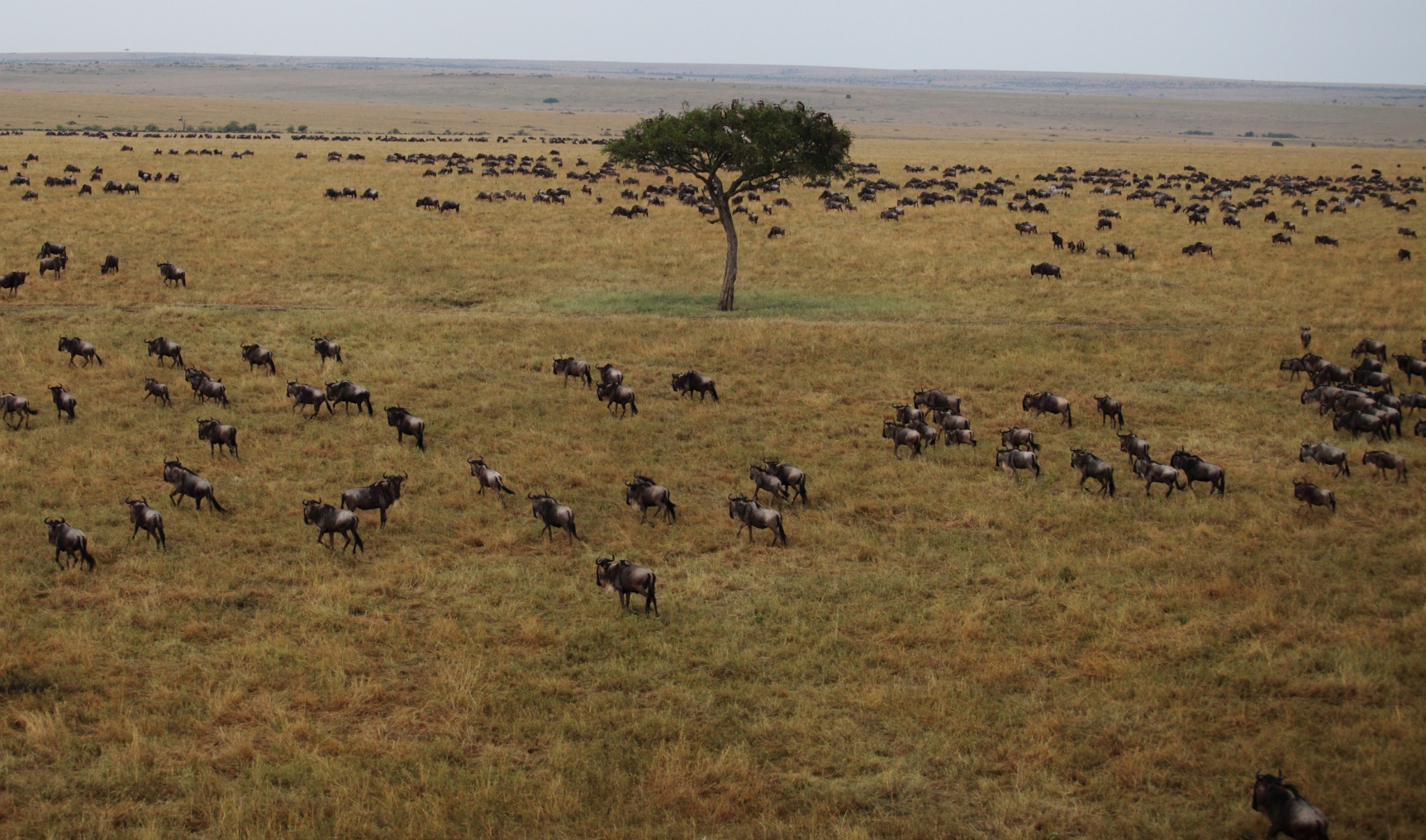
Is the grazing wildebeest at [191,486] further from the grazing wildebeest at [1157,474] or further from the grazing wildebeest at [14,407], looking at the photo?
the grazing wildebeest at [1157,474]

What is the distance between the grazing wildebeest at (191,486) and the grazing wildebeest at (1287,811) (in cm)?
1338

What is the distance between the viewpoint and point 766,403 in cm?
2117

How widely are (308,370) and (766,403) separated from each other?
404 inches

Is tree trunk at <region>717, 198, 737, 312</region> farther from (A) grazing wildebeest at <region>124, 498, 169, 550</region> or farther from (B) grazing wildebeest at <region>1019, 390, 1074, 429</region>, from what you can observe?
(A) grazing wildebeest at <region>124, 498, 169, 550</region>

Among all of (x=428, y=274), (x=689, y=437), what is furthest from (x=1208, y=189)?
(x=689, y=437)

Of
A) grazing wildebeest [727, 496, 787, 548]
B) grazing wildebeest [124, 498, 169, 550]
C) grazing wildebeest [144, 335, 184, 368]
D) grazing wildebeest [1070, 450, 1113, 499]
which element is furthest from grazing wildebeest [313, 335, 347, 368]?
grazing wildebeest [1070, 450, 1113, 499]

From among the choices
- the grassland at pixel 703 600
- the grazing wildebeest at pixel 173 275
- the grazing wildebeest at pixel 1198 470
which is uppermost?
the grazing wildebeest at pixel 173 275

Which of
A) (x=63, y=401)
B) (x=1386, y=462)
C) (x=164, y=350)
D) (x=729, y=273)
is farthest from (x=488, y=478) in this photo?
(x=729, y=273)

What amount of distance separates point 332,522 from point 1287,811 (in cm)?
1129

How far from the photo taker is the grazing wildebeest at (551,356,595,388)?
2188cm

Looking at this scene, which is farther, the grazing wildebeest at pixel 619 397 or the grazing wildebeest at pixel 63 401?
the grazing wildebeest at pixel 619 397

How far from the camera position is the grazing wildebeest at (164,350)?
21781 millimetres

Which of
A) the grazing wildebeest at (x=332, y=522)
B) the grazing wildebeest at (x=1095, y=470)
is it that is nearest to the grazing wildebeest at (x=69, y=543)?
the grazing wildebeest at (x=332, y=522)

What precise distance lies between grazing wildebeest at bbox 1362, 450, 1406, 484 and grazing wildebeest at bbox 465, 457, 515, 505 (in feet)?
46.6
